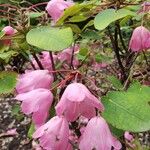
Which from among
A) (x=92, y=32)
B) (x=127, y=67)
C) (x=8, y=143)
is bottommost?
(x=8, y=143)

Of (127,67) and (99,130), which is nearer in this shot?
(99,130)

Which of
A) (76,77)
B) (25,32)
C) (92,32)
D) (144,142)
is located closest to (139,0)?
(92,32)

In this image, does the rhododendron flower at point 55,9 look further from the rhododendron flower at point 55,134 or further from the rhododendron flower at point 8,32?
the rhododendron flower at point 55,134

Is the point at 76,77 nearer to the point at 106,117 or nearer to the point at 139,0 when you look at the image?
the point at 106,117

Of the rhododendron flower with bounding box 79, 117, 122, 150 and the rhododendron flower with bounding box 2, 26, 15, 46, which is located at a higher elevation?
the rhododendron flower with bounding box 2, 26, 15, 46

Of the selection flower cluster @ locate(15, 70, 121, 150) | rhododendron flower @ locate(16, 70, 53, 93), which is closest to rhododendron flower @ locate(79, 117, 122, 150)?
flower cluster @ locate(15, 70, 121, 150)

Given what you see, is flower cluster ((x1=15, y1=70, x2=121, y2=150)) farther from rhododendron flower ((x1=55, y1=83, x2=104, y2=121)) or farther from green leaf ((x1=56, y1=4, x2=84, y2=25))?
green leaf ((x1=56, y1=4, x2=84, y2=25))
